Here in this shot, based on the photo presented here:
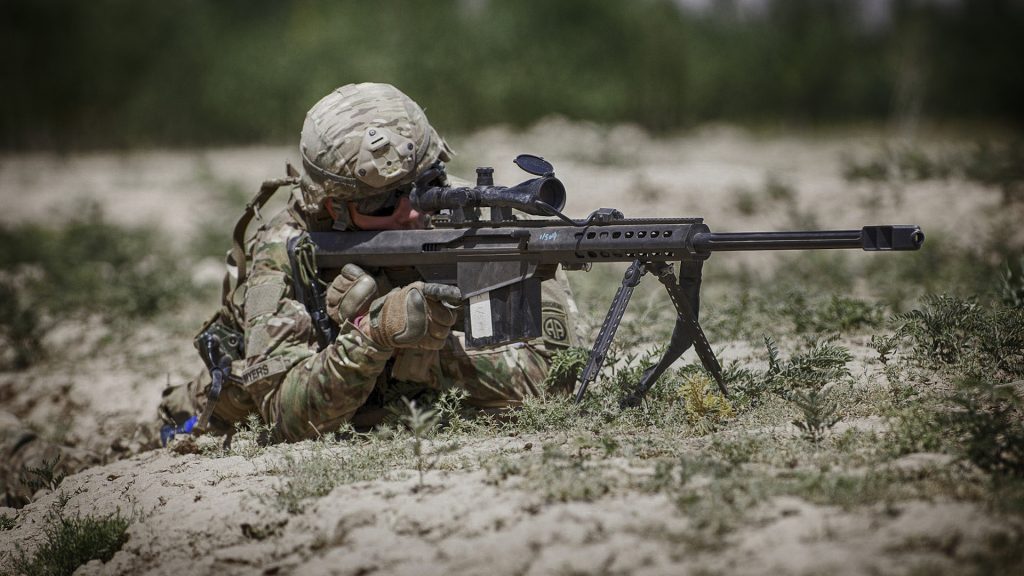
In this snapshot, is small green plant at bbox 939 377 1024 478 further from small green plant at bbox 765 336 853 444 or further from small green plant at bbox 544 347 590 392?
small green plant at bbox 544 347 590 392

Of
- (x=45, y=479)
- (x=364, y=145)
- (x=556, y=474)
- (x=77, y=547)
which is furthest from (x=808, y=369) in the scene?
(x=45, y=479)

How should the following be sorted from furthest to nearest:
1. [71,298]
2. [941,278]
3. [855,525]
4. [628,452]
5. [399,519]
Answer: [71,298], [941,278], [628,452], [399,519], [855,525]

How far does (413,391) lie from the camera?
483 centimetres

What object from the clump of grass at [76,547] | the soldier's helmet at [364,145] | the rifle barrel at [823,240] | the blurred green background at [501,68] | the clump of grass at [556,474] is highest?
the blurred green background at [501,68]

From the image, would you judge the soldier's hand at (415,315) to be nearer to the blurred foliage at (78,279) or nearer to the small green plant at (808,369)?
the small green plant at (808,369)

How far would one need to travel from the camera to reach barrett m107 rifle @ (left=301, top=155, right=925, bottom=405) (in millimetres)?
4051

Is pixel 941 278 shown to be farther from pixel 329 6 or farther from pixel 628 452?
pixel 329 6

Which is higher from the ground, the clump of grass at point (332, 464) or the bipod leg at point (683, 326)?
the bipod leg at point (683, 326)

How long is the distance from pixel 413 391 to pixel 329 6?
2954 centimetres

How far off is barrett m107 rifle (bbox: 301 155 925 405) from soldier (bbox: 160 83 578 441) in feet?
0.55

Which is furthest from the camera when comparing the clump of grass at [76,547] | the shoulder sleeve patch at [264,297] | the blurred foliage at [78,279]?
the blurred foliage at [78,279]

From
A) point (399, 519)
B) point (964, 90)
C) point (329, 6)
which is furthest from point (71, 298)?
point (329, 6)

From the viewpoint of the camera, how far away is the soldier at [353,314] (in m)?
4.40

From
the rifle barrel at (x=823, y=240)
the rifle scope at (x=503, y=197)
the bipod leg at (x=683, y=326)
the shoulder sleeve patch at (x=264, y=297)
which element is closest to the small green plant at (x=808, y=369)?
the bipod leg at (x=683, y=326)
